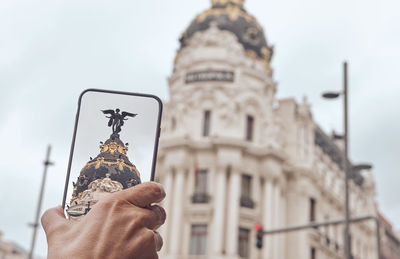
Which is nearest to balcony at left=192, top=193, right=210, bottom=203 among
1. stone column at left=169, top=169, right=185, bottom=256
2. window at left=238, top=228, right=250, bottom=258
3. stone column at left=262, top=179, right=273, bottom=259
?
stone column at left=169, top=169, right=185, bottom=256

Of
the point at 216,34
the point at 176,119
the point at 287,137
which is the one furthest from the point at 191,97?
the point at 287,137

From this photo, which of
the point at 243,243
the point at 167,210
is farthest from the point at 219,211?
the point at 167,210

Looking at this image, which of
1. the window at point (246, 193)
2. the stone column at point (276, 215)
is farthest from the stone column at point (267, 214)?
the window at point (246, 193)

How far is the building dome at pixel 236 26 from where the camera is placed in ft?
129

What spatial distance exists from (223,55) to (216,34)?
1457mm

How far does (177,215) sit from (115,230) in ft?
109

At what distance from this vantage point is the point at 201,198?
117 ft

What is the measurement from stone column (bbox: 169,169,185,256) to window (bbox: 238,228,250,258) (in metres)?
3.29

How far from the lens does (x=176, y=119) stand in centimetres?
3803

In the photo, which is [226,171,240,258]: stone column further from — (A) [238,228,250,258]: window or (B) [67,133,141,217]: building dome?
(B) [67,133,141,217]: building dome

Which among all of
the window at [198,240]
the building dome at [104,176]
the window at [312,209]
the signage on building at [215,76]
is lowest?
the building dome at [104,176]

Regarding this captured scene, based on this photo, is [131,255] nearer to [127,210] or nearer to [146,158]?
[127,210]

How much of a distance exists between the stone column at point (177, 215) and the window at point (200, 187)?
0.74 meters

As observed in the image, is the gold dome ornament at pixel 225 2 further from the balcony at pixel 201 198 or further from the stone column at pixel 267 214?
the balcony at pixel 201 198
